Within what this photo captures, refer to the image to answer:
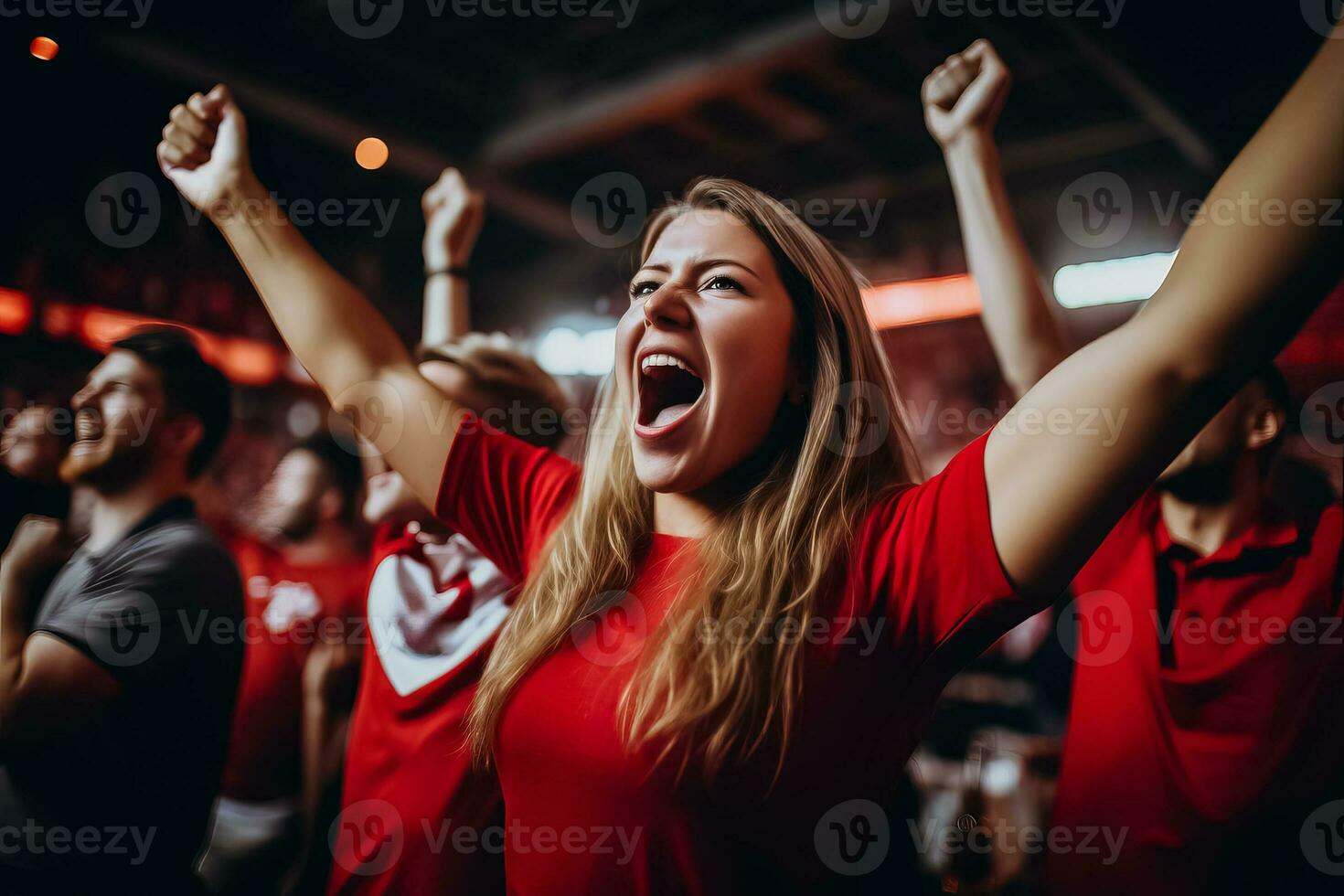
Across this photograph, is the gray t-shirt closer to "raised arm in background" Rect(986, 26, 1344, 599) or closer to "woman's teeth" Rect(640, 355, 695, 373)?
"woman's teeth" Rect(640, 355, 695, 373)

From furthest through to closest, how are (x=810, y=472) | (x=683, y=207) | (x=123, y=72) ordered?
(x=123, y=72), (x=683, y=207), (x=810, y=472)

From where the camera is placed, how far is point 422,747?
1354mm

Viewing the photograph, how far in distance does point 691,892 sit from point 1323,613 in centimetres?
120

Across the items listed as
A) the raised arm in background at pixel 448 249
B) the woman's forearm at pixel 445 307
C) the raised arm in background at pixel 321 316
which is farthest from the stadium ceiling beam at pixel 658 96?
the raised arm in background at pixel 321 316

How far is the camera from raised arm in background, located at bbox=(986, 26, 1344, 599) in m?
0.62

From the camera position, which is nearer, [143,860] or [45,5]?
[143,860]

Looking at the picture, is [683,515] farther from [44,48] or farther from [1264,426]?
[44,48]

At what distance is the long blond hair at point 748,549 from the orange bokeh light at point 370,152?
8.55ft

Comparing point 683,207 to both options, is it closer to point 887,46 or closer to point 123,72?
point 123,72

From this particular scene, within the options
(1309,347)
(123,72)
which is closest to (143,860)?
(123,72)

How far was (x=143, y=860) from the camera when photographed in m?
1.45

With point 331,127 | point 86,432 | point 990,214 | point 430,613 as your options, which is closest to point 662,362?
point 990,214

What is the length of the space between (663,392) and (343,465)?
172cm

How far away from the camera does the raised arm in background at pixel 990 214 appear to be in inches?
46.7
